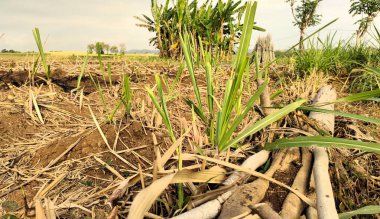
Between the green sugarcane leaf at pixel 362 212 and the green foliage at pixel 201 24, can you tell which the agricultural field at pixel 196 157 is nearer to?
the green sugarcane leaf at pixel 362 212

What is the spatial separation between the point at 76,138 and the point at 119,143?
308 mm

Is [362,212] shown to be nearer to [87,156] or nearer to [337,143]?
[337,143]

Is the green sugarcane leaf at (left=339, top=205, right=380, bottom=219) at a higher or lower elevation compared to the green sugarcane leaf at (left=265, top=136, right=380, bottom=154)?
lower

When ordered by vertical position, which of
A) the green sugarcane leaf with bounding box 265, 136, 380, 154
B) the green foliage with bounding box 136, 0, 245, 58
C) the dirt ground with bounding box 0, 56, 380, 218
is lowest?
the dirt ground with bounding box 0, 56, 380, 218

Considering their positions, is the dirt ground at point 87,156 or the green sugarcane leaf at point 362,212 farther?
the dirt ground at point 87,156

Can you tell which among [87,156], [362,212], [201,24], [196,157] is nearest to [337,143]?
[362,212]

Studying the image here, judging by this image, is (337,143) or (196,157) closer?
(337,143)

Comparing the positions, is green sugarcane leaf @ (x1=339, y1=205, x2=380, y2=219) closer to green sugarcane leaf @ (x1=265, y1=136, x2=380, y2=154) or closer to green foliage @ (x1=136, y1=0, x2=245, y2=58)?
green sugarcane leaf @ (x1=265, y1=136, x2=380, y2=154)

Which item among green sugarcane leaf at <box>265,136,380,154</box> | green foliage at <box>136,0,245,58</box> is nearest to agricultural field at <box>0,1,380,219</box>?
green sugarcane leaf at <box>265,136,380,154</box>

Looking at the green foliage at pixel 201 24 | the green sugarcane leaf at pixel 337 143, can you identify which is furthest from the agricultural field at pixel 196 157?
the green foliage at pixel 201 24

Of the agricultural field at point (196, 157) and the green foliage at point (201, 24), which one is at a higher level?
the green foliage at point (201, 24)

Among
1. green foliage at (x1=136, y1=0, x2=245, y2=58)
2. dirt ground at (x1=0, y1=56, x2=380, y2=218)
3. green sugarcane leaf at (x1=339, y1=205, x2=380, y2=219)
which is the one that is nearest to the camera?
green sugarcane leaf at (x1=339, y1=205, x2=380, y2=219)

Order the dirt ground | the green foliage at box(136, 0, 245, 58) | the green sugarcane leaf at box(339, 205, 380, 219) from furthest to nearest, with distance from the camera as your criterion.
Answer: the green foliage at box(136, 0, 245, 58), the dirt ground, the green sugarcane leaf at box(339, 205, 380, 219)

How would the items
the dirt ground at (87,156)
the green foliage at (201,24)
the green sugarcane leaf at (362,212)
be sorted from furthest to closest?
the green foliage at (201,24) → the dirt ground at (87,156) → the green sugarcane leaf at (362,212)
